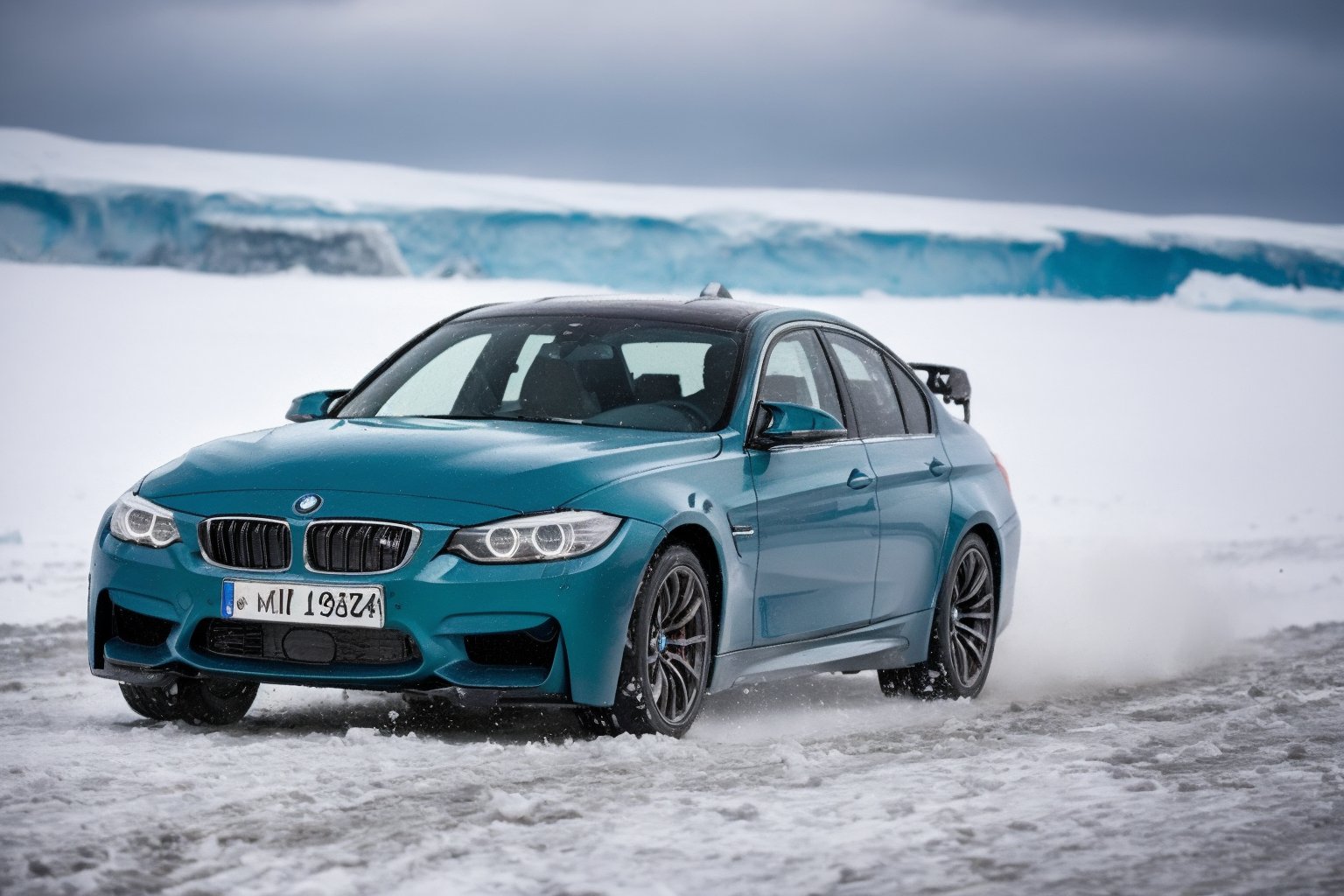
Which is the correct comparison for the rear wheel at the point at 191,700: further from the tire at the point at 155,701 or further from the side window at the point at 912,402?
the side window at the point at 912,402

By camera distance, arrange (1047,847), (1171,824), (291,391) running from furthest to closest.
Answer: (291,391)
(1171,824)
(1047,847)

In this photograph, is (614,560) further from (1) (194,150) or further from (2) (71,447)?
(1) (194,150)

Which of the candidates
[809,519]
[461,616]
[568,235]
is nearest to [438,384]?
[809,519]

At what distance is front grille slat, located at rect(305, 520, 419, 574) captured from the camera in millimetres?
5938

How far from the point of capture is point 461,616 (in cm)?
587

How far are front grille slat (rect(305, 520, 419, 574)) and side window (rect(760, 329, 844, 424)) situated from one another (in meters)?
1.90

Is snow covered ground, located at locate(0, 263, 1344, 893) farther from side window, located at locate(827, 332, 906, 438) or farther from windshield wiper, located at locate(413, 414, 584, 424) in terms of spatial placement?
side window, located at locate(827, 332, 906, 438)

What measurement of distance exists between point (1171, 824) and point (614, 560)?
1.85 metres

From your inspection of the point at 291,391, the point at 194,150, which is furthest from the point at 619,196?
the point at 291,391

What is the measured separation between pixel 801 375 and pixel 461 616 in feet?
7.78

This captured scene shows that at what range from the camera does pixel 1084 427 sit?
1278 inches

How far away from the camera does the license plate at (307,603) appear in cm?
589

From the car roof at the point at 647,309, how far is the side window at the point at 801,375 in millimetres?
178

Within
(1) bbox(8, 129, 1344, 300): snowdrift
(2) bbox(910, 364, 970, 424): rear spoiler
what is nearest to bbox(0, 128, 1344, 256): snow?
(1) bbox(8, 129, 1344, 300): snowdrift
